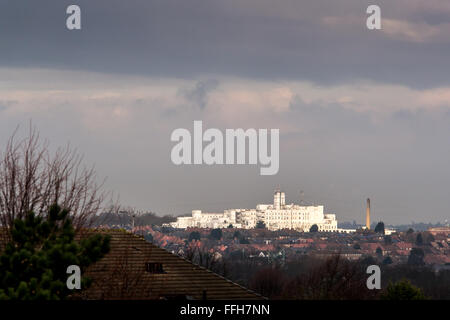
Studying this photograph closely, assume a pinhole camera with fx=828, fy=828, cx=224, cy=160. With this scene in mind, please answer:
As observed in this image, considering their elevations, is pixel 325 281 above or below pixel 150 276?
below

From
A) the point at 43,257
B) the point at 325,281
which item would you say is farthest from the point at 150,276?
the point at 325,281

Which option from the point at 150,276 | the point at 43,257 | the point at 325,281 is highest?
the point at 43,257

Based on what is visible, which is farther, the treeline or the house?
the treeline

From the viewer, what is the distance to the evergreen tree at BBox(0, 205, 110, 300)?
18.6m

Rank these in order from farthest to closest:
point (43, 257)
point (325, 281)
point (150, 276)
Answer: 1. point (325, 281)
2. point (150, 276)
3. point (43, 257)

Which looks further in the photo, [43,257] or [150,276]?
[150,276]

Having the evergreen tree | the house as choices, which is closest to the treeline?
the house

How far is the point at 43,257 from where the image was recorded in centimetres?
1888

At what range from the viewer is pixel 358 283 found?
256ft

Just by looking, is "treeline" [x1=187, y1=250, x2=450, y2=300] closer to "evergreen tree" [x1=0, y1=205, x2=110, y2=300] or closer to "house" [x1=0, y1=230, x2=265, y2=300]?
"house" [x1=0, y1=230, x2=265, y2=300]

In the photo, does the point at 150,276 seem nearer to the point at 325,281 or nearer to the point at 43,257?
the point at 43,257

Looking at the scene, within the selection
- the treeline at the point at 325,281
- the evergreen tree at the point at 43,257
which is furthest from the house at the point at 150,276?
the treeline at the point at 325,281
